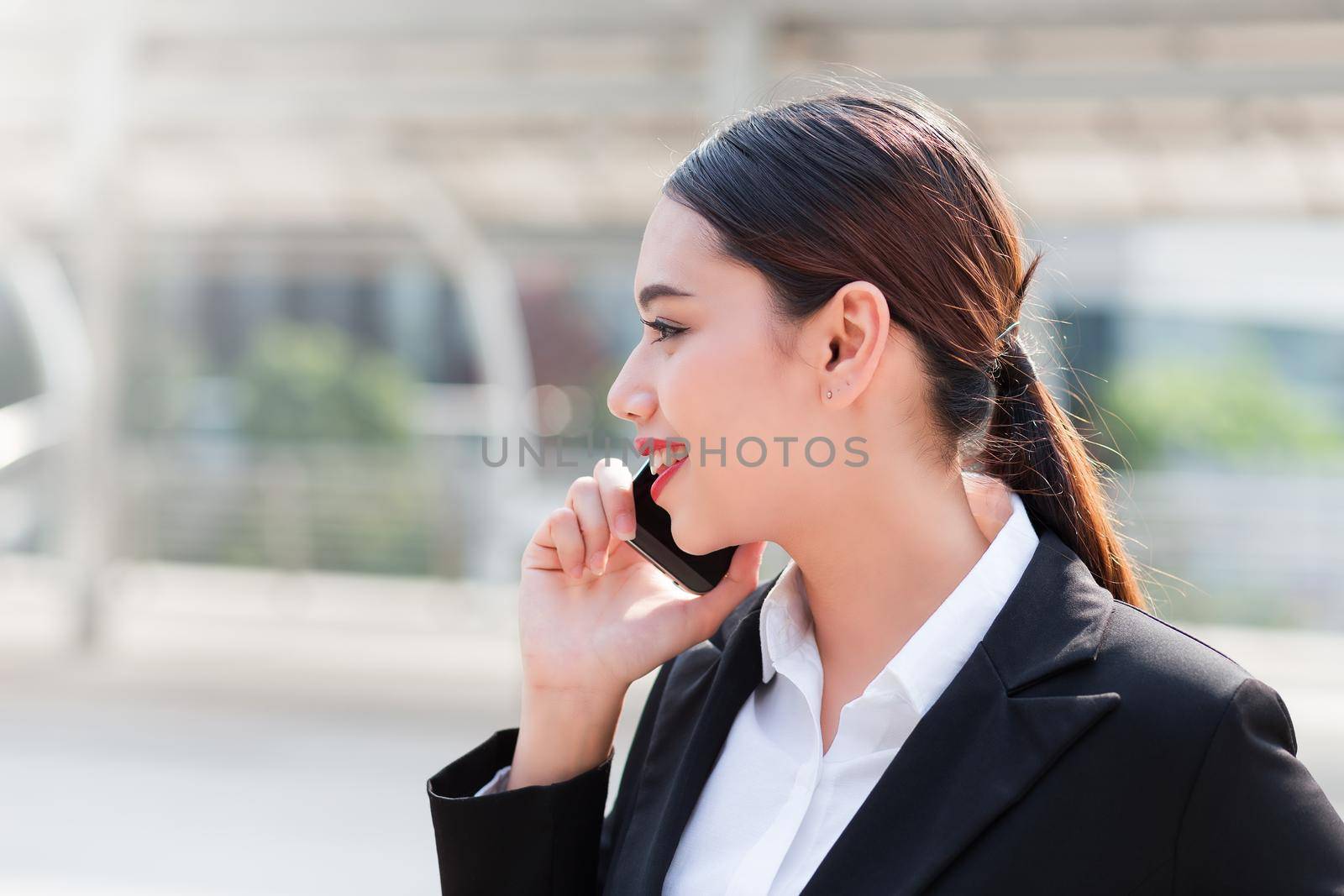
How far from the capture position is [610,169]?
8211 millimetres

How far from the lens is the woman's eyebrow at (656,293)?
144 cm

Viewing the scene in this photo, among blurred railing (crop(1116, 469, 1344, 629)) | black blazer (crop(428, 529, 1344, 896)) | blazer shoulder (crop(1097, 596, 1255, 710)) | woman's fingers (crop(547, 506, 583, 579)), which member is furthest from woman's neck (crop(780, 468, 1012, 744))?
blurred railing (crop(1116, 469, 1344, 629))

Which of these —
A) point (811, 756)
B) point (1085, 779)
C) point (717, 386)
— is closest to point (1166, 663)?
point (1085, 779)

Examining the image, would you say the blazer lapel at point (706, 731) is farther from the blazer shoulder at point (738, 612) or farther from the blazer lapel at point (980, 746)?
the blazer lapel at point (980, 746)

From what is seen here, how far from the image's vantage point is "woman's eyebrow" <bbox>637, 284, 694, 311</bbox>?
1.44 m

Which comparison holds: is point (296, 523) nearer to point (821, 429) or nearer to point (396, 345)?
point (396, 345)

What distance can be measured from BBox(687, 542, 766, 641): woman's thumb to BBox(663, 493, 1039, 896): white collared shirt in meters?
0.16

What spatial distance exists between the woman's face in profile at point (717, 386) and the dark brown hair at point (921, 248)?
3cm

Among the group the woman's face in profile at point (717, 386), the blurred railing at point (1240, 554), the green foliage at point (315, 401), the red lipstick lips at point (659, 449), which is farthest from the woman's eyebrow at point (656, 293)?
the green foliage at point (315, 401)

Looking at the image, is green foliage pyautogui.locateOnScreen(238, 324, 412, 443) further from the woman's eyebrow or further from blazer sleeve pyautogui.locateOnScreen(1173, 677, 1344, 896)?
blazer sleeve pyautogui.locateOnScreen(1173, 677, 1344, 896)

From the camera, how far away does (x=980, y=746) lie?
1265 millimetres

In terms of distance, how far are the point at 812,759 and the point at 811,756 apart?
0.03 m

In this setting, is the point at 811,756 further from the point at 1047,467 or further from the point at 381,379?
the point at 381,379

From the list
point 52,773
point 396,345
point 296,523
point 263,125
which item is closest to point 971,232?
point 52,773
